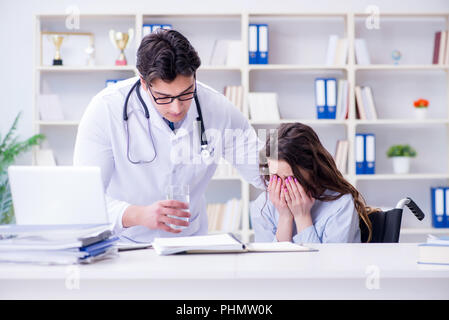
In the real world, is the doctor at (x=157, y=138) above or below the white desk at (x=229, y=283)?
above

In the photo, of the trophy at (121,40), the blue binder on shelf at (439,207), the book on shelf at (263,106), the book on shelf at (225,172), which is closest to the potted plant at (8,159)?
the trophy at (121,40)

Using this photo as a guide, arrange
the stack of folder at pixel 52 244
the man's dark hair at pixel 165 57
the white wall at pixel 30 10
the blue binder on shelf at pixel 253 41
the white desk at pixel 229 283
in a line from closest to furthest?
the white desk at pixel 229 283 → the stack of folder at pixel 52 244 → the man's dark hair at pixel 165 57 → the blue binder on shelf at pixel 253 41 → the white wall at pixel 30 10

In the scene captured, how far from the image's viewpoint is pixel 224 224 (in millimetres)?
3770

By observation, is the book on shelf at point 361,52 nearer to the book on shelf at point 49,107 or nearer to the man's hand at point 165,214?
the book on shelf at point 49,107

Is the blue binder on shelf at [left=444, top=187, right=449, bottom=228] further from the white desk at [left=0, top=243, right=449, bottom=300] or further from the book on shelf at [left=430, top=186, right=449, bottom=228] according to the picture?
the white desk at [left=0, top=243, right=449, bottom=300]

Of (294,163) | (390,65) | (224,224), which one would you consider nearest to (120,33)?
(224,224)

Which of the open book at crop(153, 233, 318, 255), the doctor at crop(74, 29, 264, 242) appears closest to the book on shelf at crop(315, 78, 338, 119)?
the doctor at crop(74, 29, 264, 242)

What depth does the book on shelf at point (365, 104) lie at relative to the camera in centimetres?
376

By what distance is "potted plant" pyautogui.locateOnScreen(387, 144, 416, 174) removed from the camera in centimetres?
A: 378

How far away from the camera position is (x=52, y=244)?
52.2 inches

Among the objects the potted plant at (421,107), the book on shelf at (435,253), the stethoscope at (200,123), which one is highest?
the potted plant at (421,107)

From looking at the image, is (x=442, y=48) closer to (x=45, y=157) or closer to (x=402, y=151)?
(x=402, y=151)

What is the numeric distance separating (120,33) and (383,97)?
6.30 ft

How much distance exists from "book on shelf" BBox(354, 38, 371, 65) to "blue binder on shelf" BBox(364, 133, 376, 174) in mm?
506
